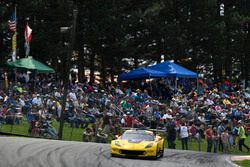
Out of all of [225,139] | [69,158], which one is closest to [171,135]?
[225,139]

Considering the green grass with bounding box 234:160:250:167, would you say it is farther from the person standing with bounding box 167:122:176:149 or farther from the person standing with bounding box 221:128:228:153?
the person standing with bounding box 221:128:228:153

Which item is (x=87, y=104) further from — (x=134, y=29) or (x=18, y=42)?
(x=134, y=29)

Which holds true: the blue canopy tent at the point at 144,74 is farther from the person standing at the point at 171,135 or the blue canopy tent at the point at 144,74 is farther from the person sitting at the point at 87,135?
the person sitting at the point at 87,135

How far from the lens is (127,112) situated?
34062 mm

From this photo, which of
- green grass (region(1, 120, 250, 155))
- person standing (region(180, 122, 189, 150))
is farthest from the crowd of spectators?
green grass (region(1, 120, 250, 155))

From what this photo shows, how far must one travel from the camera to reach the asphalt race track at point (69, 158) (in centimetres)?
1806

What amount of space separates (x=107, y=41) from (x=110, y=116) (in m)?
20.6

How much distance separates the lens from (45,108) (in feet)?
105

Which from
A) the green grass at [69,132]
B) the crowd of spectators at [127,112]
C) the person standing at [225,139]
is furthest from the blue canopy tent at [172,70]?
the person standing at [225,139]

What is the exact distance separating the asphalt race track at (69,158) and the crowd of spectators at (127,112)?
5.43 metres

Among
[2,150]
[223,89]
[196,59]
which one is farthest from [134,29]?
[2,150]

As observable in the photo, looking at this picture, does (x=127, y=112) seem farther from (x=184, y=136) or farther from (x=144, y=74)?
(x=144, y=74)

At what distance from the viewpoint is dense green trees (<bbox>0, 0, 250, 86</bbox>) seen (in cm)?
4622

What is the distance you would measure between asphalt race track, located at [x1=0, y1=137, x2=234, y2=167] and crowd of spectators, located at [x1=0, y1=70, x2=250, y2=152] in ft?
17.8
